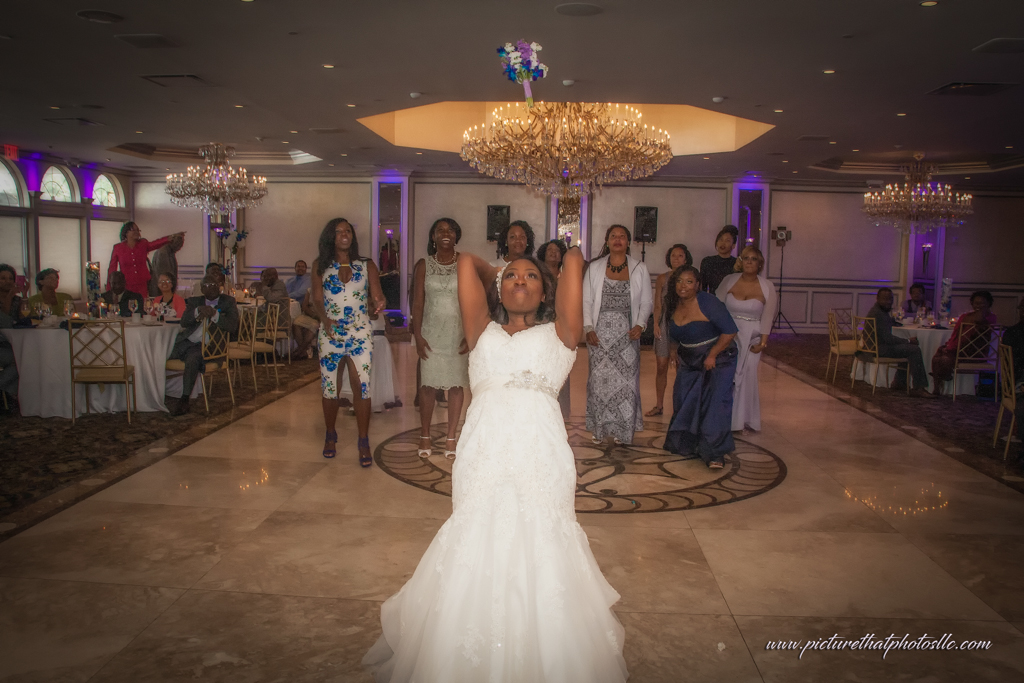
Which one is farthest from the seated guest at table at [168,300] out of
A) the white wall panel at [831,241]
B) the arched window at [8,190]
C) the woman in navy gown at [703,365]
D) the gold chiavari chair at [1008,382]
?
the white wall panel at [831,241]

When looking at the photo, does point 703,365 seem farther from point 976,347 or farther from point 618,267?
point 976,347

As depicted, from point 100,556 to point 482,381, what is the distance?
7.35 feet

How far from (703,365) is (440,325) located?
1.80 meters

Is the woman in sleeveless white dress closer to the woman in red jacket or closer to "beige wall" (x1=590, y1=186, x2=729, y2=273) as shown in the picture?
the woman in red jacket

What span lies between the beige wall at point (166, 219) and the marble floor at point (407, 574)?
12124mm

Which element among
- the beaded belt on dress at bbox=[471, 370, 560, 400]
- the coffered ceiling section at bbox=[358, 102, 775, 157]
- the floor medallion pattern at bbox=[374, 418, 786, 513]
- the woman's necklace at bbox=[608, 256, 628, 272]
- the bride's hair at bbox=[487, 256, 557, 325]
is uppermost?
the coffered ceiling section at bbox=[358, 102, 775, 157]

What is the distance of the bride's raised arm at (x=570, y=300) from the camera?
228cm

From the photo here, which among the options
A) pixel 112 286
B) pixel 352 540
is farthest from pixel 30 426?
pixel 352 540

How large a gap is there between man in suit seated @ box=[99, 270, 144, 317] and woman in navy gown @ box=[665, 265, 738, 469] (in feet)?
18.1

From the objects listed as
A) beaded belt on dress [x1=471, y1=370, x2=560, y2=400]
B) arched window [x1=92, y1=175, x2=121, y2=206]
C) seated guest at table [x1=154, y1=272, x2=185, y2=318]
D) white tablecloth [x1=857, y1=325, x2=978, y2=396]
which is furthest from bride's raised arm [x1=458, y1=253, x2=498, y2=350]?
arched window [x1=92, y1=175, x2=121, y2=206]

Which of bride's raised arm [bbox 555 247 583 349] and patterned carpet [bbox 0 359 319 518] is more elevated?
bride's raised arm [bbox 555 247 583 349]

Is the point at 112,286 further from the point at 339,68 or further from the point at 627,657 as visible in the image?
the point at 627,657

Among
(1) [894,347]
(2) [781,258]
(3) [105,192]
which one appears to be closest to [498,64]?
(1) [894,347]

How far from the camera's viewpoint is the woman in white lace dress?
200 inches
